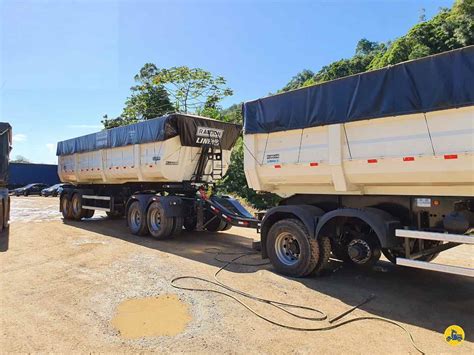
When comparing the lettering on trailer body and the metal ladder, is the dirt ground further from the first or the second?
the lettering on trailer body

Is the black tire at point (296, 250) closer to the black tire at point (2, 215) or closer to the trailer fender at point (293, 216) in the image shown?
the trailer fender at point (293, 216)

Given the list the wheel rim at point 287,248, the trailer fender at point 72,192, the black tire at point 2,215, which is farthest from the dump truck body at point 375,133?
the trailer fender at point 72,192

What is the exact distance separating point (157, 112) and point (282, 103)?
34.1 m

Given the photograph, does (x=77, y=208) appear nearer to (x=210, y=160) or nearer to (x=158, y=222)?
(x=158, y=222)

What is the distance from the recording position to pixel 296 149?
22.5 feet

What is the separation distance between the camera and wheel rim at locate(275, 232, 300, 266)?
6.97m

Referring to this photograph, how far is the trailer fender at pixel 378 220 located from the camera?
5.68m

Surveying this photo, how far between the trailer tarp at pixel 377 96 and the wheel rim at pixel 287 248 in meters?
1.93

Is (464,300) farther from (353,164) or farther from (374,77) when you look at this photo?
(374,77)

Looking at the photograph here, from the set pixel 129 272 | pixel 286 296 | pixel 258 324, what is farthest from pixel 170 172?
pixel 258 324

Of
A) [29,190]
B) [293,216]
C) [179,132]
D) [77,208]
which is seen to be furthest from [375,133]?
[29,190]

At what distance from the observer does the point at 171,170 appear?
1076 cm

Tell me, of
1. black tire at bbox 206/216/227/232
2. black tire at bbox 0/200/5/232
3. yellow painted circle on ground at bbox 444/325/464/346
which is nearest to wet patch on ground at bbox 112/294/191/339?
yellow painted circle on ground at bbox 444/325/464/346

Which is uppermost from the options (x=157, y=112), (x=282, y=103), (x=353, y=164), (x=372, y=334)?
(x=157, y=112)
